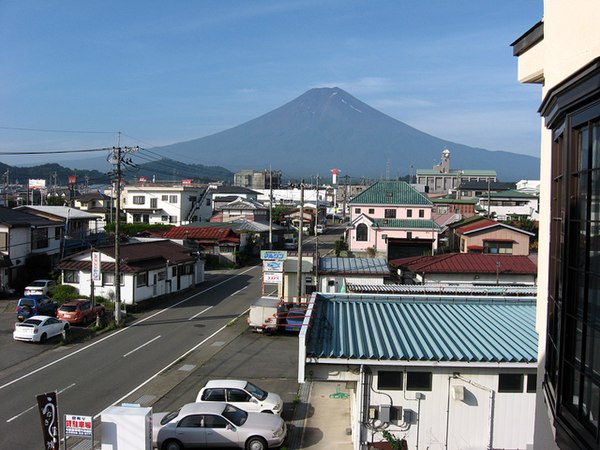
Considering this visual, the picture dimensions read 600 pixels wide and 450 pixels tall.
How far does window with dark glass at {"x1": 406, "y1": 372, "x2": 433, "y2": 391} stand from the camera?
34.3 ft

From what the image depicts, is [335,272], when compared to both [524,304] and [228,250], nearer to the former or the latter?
[524,304]

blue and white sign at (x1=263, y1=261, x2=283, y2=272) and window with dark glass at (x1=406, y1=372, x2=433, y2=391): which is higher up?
blue and white sign at (x1=263, y1=261, x2=283, y2=272)

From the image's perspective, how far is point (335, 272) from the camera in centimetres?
2684

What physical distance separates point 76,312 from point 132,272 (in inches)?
154

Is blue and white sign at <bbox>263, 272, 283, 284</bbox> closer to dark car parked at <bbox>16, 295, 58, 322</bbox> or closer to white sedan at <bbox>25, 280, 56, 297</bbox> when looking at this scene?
dark car parked at <bbox>16, 295, 58, 322</bbox>

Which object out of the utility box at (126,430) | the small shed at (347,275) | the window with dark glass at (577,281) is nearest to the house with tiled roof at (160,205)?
the small shed at (347,275)

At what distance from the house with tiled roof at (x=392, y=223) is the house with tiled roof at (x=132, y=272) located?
1690 centimetres

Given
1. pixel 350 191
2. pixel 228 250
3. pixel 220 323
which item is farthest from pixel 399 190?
pixel 350 191

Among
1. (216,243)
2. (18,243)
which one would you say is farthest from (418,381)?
(216,243)

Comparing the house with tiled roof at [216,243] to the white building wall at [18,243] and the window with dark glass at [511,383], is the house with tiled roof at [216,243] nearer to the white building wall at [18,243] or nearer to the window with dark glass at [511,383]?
the white building wall at [18,243]

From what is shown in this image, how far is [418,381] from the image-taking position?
34.4ft

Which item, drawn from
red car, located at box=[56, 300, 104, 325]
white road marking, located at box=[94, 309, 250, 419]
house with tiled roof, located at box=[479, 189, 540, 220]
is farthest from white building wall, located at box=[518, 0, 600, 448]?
house with tiled roof, located at box=[479, 189, 540, 220]

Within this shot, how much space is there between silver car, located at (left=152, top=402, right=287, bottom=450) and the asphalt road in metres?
2.98

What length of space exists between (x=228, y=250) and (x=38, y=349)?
24.2m
